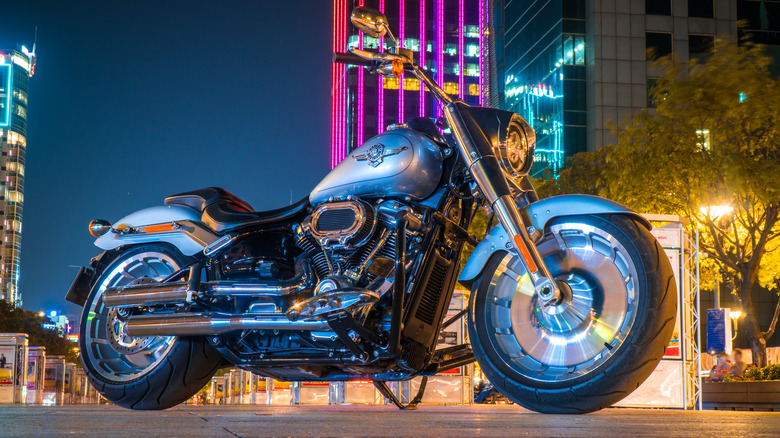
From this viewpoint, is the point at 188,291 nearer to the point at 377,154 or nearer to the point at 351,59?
the point at 377,154

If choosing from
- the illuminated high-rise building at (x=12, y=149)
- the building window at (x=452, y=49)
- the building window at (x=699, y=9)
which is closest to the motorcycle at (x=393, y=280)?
the building window at (x=699, y=9)

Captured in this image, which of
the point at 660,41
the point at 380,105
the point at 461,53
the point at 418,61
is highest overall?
the point at 461,53

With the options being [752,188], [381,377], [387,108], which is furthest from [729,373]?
[387,108]

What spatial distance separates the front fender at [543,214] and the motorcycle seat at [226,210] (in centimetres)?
135

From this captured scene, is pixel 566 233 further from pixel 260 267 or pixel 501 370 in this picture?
pixel 260 267

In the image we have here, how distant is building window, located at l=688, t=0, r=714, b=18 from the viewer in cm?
3797

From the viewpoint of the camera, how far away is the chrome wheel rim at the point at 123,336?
5.53 meters

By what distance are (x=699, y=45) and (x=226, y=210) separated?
36.7m

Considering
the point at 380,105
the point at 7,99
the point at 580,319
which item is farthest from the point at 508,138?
the point at 7,99

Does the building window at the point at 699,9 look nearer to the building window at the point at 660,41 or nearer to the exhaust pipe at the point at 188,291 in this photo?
the building window at the point at 660,41

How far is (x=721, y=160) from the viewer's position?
19109mm

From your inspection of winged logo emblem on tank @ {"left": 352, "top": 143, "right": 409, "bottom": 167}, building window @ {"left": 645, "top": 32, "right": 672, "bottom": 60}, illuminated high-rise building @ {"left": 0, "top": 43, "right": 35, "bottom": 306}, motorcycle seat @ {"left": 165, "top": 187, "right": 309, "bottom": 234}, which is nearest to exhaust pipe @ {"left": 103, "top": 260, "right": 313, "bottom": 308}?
motorcycle seat @ {"left": 165, "top": 187, "right": 309, "bottom": 234}

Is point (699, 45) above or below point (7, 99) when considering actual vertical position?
below

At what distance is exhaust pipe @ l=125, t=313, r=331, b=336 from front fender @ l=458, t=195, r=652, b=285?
3.07 feet
